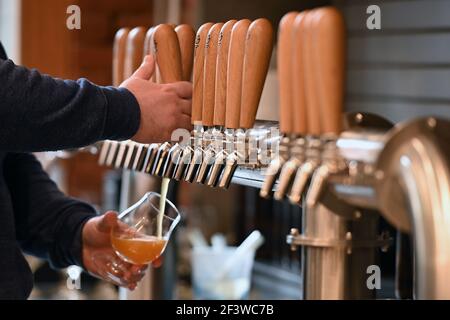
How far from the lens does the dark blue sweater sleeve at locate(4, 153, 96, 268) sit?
181 cm

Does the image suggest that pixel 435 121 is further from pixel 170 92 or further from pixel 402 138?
pixel 170 92

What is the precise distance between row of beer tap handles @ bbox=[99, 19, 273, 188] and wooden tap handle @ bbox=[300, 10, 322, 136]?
0.43ft

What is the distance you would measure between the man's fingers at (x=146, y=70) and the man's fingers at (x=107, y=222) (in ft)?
1.27

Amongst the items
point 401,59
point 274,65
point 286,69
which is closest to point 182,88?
point 286,69

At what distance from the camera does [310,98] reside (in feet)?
2.87

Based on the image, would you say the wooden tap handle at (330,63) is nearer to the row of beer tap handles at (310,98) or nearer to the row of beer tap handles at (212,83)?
the row of beer tap handles at (310,98)

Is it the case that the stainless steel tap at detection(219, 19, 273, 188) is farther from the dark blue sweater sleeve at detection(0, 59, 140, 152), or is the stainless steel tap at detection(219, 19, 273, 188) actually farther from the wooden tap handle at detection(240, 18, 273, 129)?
the dark blue sweater sleeve at detection(0, 59, 140, 152)

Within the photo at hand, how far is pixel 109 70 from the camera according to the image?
690 centimetres

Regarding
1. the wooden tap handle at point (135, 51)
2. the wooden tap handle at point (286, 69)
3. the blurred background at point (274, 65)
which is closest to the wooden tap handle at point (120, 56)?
the wooden tap handle at point (135, 51)

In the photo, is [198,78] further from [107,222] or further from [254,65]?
[107,222]

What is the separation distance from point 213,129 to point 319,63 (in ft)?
0.95

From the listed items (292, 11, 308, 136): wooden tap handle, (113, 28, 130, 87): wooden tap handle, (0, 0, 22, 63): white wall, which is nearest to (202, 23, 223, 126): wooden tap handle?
(292, 11, 308, 136): wooden tap handle

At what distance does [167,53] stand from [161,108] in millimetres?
84

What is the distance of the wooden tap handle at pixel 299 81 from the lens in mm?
866
